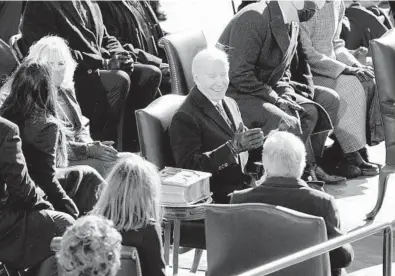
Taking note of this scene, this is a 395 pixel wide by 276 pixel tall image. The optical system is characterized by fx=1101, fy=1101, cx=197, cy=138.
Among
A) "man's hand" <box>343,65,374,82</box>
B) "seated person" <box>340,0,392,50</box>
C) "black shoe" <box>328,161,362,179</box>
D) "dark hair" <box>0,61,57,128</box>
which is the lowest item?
"black shoe" <box>328,161,362,179</box>

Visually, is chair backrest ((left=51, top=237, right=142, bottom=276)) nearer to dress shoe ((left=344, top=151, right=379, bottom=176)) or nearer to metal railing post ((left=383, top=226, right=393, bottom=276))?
metal railing post ((left=383, top=226, right=393, bottom=276))

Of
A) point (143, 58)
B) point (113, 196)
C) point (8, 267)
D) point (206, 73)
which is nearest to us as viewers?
point (113, 196)

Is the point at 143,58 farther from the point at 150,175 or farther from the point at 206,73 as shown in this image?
the point at 150,175

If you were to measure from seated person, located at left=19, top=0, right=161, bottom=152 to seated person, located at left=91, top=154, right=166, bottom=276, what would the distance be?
9.44 feet

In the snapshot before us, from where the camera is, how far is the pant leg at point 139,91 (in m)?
8.23

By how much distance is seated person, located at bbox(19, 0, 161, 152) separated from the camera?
7.86 metres

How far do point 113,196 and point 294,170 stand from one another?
91cm

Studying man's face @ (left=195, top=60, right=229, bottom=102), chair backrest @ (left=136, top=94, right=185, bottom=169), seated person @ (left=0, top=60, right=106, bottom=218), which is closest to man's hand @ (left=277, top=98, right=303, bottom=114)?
man's face @ (left=195, top=60, right=229, bottom=102)

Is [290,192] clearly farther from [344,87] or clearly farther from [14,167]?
[344,87]

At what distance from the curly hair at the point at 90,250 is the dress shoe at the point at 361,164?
15.6 ft

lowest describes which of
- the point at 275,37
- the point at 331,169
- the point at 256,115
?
the point at 331,169

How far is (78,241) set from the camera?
4191mm

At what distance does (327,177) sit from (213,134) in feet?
7.37

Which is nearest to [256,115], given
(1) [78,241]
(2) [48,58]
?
(2) [48,58]
